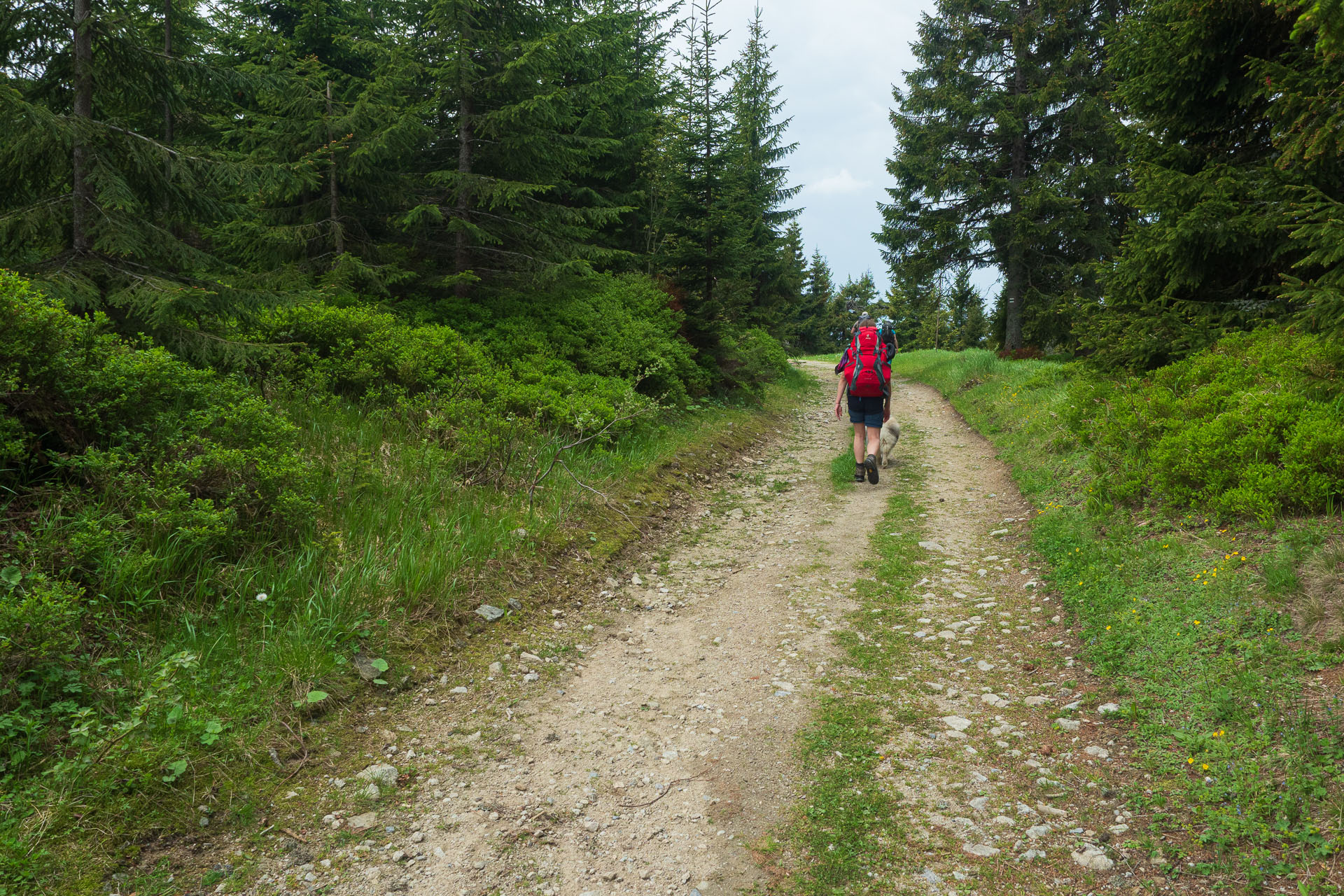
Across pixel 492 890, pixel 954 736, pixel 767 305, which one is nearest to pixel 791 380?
pixel 767 305

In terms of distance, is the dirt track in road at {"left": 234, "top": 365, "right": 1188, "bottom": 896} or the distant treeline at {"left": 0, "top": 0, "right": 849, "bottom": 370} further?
the distant treeline at {"left": 0, "top": 0, "right": 849, "bottom": 370}

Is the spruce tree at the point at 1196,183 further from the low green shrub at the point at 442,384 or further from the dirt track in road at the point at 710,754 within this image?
the low green shrub at the point at 442,384

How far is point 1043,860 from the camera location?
295 cm

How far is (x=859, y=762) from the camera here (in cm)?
373

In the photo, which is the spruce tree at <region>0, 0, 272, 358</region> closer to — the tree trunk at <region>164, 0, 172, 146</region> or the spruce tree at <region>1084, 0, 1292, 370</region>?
the tree trunk at <region>164, 0, 172, 146</region>

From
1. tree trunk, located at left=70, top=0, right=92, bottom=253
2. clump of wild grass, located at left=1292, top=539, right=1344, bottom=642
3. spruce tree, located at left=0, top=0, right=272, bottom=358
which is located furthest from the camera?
tree trunk, located at left=70, top=0, right=92, bottom=253

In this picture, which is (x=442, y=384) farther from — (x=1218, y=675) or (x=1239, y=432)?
(x=1239, y=432)

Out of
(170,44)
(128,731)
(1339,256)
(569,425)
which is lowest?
(128,731)

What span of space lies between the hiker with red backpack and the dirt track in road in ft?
10.8

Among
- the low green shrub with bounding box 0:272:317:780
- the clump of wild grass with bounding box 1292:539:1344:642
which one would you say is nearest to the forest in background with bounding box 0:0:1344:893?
the low green shrub with bounding box 0:272:317:780

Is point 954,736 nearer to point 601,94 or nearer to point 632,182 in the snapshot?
point 601,94

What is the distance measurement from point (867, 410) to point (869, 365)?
2.26 feet

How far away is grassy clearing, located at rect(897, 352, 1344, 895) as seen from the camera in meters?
2.75

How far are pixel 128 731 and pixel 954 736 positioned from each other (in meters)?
4.56
